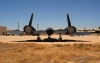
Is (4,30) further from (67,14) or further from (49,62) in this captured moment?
(49,62)

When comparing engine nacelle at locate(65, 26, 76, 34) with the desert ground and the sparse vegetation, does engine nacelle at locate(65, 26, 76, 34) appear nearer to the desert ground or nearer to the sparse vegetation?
the desert ground


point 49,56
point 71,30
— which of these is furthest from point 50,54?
point 71,30

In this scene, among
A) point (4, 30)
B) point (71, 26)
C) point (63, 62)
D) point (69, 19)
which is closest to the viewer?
point (63, 62)

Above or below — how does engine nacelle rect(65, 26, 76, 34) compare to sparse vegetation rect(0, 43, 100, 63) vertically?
above

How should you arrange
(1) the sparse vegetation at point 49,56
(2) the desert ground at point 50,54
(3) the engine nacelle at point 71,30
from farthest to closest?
(3) the engine nacelle at point 71,30
(2) the desert ground at point 50,54
(1) the sparse vegetation at point 49,56

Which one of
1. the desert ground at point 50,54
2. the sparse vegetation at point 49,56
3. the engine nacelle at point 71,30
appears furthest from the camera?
the engine nacelle at point 71,30

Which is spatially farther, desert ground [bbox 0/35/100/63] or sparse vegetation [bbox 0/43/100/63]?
desert ground [bbox 0/35/100/63]

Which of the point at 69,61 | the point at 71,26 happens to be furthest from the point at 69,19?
the point at 69,61

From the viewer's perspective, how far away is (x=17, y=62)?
15766 millimetres

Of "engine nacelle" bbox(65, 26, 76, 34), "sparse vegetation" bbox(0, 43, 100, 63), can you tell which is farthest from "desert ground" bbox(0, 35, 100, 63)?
"engine nacelle" bbox(65, 26, 76, 34)

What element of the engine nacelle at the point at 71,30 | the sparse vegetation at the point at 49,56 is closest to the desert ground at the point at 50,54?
the sparse vegetation at the point at 49,56

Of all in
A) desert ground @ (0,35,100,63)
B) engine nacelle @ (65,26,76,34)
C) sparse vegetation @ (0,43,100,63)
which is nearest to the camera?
sparse vegetation @ (0,43,100,63)

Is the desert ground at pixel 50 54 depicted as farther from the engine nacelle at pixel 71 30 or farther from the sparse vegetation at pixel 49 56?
the engine nacelle at pixel 71 30

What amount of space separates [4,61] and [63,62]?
435 centimetres
